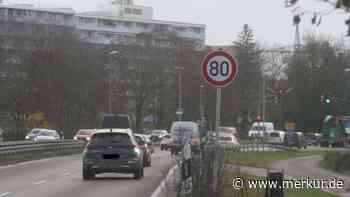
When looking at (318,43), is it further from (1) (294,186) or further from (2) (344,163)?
(1) (294,186)

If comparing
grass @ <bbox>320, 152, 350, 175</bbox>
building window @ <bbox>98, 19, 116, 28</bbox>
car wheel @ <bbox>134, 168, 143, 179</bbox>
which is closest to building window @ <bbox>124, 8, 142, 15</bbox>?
building window @ <bbox>98, 19, 116, 28</bbox>

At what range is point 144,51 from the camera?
96.0 meters

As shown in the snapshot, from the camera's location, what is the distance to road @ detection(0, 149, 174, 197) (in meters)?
23.5

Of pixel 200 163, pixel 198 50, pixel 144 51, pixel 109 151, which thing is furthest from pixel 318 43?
pixel 200 163

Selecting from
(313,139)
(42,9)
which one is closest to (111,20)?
(42,9)

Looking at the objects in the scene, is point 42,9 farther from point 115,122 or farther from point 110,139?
point 110,139

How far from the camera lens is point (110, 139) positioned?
30.1 meters

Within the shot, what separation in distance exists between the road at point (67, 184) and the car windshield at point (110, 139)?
46.9 inches

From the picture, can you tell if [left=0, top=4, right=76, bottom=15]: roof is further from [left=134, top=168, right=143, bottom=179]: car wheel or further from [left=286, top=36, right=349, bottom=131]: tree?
[left=134, top=168, right=143, bottom=179]: car wheel

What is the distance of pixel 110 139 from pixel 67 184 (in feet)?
10.3

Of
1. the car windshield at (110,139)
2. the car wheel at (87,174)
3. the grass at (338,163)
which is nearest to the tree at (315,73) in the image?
the grass at (338,163)

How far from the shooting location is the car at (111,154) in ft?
97.7

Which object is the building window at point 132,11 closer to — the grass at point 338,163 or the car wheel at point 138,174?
the grass at point 338,163

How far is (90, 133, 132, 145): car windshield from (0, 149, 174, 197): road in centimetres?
119
